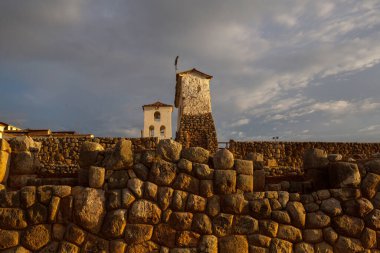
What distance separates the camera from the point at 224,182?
4996mm

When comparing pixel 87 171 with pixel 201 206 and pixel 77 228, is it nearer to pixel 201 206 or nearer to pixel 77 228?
pixel 77 228

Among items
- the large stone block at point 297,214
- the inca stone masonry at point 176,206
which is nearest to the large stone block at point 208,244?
the inca stone masonry at point 176,206

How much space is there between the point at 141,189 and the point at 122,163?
487mm

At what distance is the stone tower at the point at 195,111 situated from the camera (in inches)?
943

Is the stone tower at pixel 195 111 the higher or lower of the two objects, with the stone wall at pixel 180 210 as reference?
higher

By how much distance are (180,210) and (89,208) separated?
1.31 meters

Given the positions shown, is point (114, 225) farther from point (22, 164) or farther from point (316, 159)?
point (316, 159)

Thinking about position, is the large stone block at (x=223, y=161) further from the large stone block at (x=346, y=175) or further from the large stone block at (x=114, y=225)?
the large stone block at (x=346, y=175)

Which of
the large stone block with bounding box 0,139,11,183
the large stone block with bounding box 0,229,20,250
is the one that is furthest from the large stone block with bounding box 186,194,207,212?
the large stone block with bounding box 0,139,11,183

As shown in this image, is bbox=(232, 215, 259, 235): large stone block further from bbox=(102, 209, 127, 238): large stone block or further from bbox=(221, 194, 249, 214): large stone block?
bbox=(102, 209, 127, 238): large stone block

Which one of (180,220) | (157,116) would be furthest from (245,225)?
(157,116)

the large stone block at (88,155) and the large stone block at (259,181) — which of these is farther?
the large stone block at (259,181)

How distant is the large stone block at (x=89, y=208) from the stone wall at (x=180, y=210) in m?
0.01

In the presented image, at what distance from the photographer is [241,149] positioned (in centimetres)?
1823
